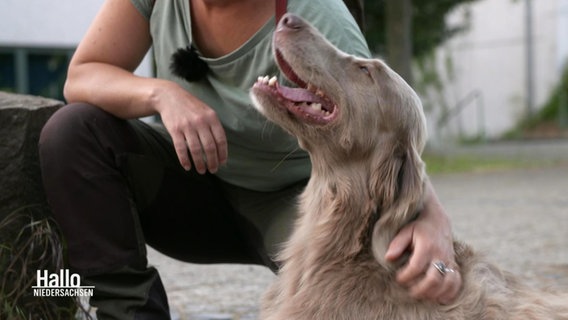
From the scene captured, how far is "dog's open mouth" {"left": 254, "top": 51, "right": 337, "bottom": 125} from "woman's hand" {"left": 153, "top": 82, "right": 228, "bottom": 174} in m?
0.25

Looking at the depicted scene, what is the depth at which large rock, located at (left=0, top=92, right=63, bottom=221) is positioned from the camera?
135 inches

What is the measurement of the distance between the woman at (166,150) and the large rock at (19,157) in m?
0.22

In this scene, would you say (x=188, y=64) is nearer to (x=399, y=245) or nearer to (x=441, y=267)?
(x=399, y=245)

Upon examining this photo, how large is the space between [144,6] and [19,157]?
0.77 m

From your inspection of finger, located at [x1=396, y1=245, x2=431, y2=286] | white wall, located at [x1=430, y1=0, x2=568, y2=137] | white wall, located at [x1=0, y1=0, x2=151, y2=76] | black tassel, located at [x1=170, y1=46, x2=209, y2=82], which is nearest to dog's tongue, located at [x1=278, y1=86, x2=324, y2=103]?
black tassel, located at [x1=170, y1=46, x2=209, y2=82]

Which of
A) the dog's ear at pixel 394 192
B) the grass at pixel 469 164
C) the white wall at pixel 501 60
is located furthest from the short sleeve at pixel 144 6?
the white wall at pixel 501 60

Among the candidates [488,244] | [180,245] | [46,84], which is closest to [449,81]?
[46,84]

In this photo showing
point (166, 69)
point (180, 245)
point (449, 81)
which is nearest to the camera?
point (166, 69)

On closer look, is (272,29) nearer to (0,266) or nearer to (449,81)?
(0,266)

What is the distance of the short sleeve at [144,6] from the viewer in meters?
3.38

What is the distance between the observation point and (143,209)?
346 centimetres

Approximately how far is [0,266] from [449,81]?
2565cm

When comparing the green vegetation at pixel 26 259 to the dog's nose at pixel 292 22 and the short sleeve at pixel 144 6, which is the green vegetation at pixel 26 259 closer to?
the short sleeve at pixel 144 6

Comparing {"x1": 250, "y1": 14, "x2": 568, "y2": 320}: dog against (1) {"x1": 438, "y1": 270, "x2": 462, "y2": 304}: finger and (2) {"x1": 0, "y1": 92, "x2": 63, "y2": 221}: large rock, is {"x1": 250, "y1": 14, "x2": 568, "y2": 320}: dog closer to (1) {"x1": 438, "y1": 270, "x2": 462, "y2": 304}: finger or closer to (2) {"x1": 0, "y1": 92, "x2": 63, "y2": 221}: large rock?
(1) {"x1": 438, "y1": 270, "x2": 462, "y2": 304}: finger
